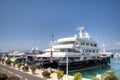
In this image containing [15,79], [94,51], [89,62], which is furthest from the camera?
[94,51]

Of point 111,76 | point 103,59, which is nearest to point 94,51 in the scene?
point 103,59

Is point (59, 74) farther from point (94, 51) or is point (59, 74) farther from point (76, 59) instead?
point (94, 51)

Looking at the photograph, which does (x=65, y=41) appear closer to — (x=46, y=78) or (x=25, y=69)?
(x=25, y=69)

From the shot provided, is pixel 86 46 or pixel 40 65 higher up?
pixel 86 46

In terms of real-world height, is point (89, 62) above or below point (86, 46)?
below

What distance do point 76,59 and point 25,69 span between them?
16.5 metres

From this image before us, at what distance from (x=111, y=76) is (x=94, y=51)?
40.1 metres

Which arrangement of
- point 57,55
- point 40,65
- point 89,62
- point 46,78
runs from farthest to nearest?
point 89,62 < point 57,55 < point 40,65 < point 46,78

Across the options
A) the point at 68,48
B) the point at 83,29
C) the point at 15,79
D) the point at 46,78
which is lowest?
the point at 46,78

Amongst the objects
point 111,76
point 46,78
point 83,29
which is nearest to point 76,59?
point 83,29

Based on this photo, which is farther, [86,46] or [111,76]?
[86,46]

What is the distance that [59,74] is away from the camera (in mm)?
21234

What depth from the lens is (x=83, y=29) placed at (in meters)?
54.1

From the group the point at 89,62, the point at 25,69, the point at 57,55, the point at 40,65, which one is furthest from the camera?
the point at 89,62
